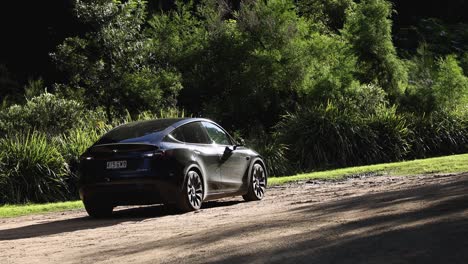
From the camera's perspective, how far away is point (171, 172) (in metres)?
12.4

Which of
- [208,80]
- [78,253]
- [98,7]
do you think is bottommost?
[78,253]

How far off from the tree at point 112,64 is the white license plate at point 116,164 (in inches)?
502

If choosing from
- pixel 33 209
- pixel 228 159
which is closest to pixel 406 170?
pixel 228 159

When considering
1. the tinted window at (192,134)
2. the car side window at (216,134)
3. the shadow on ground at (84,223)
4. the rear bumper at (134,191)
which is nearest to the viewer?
the shadow on ground at (84,223)

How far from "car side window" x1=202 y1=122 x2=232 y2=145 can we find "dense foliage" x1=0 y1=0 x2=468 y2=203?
29.2 ft

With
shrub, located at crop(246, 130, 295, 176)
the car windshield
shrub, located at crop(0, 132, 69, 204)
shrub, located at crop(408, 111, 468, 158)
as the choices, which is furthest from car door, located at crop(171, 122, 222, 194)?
shrub, located at crop(408, 111, 468, 158)

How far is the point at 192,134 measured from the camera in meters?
13.5

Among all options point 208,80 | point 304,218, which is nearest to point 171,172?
point 304,218

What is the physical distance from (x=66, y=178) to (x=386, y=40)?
13739 mm

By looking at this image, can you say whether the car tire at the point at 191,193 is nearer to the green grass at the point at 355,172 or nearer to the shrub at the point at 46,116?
the green grass at the point at 355,172

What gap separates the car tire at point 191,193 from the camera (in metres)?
12.6

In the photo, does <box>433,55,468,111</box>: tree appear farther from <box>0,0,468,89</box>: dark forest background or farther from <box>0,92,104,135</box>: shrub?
<box>0,92,104,135</box>: shrub

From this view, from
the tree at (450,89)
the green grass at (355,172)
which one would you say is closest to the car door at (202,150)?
the green grass at (355,172)

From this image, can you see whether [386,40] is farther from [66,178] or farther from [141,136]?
[141,136]
